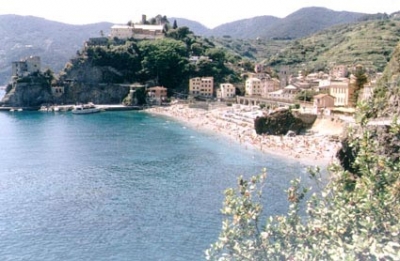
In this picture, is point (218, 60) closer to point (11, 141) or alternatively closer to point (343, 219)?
point (11, 141)

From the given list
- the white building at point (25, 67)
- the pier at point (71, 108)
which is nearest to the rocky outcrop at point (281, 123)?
the pier at point (71, 108)

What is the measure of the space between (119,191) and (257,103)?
5054 centimetres

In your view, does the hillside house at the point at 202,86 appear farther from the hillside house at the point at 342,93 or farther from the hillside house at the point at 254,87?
the hillside house at the point at 342,93

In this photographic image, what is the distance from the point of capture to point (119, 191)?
32.9 m

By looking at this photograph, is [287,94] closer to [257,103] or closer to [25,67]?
[257,103]

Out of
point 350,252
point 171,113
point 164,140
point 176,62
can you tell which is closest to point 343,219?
point 350,252

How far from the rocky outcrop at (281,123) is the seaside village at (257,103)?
1300 millimetres

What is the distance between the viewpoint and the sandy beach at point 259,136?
145 feet

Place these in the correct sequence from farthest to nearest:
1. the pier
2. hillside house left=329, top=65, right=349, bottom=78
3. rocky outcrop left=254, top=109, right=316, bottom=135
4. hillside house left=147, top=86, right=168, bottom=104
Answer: hillside house left=147, top=86, right=168, bottom=104
the pier
hillside house left=329, top=65, right=349, bottom=78
rocky outcrop left=254, top=109, right=316, bottom=135

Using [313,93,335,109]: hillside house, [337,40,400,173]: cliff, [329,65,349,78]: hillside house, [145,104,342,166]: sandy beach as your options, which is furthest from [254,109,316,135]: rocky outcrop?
[329,65,349,78]: hillside house

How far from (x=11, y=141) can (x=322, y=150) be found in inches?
1450

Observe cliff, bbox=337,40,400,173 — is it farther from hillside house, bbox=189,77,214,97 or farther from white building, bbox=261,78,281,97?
hillside house, bbox=189,77,214,97

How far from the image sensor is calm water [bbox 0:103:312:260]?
23.1m

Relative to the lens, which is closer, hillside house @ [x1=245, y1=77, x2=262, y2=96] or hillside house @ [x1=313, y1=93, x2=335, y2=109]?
hillside house @ [x1=313, y1=93, x2=335, y2=109]
